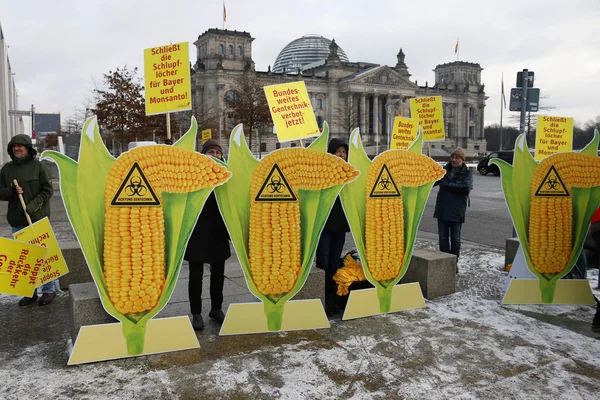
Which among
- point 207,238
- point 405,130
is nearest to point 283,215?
point 207,238

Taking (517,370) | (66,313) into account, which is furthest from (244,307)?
(517,370)

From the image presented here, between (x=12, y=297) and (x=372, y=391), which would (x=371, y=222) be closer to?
(x=372, y=391)

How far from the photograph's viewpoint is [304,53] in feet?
331

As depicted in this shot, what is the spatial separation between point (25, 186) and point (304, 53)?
100196mm

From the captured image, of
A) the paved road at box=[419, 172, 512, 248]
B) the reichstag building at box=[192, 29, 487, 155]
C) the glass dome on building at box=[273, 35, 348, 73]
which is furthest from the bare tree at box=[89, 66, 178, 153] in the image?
the glass dome on building at box=[273, 35, 348, 73]

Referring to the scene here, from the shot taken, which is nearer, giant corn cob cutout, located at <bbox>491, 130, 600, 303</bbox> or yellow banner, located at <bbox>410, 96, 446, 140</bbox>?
giant corn cob cutout, located at <bbox>491, 130, 600, 303</bbox>

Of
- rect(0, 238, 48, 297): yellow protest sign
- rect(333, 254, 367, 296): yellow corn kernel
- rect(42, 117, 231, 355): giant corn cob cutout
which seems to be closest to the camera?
rect(42, 117, 231, 355): giant corn cob cutout

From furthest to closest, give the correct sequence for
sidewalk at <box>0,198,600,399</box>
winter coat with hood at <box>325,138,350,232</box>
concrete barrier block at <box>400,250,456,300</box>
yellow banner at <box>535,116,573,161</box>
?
yellow banner at <box>535,116,573,161</box> → concrete barrier block at <box>400,250,456,300</box> → winter coat with hood at <box>325,138,350,232</box> → sidewalk at <box>0,198,600,399</box>

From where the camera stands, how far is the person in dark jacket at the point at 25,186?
17.8ft

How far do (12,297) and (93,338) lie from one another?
2.55m

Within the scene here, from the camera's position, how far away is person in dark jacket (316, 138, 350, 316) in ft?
17.7

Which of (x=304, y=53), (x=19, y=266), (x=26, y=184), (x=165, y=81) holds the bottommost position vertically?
(x=19, y=266)

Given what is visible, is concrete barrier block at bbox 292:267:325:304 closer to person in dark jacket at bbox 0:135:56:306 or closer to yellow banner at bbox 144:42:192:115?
yellow banner at bbox 144:42:192:115

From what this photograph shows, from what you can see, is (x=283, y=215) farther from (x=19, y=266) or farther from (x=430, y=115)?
(x=430, y=115)
